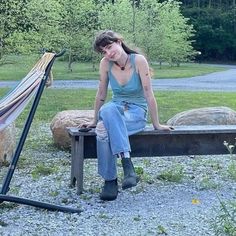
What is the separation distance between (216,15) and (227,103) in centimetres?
4055

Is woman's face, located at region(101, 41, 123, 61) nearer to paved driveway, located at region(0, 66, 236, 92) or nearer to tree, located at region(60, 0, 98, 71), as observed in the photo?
paved driveway, located at region(0, 66, 236, 92)

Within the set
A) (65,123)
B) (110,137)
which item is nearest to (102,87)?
(110,137)

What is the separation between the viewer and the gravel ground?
13.7 ft

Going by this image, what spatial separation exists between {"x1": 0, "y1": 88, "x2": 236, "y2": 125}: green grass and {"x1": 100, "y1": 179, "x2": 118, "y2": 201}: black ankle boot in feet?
18.3

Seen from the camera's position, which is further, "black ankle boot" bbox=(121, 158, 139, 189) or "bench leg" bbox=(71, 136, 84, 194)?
"bench leg" bbox=(71, 136, 84, 194)

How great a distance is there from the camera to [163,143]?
5.50m

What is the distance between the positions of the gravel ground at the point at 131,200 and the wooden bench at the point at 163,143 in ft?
0.86


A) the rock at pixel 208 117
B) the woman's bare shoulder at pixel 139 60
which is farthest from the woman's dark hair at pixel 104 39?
the rock at pixel 208 117

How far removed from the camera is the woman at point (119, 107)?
193 inches

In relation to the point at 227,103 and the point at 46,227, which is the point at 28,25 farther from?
the point at 46,227

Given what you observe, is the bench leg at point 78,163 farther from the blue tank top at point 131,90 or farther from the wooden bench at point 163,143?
the blue tank top at point 131,90

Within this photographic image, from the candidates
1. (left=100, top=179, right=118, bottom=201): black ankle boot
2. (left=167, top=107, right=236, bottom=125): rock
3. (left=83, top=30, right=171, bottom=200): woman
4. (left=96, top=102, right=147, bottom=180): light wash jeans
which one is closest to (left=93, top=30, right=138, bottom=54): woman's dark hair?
(left=83, top=30, right=171, bottom=200): woman

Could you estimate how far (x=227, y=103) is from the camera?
1428cm

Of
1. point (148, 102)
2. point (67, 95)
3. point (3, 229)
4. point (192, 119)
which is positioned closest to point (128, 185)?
point (148, 102)
